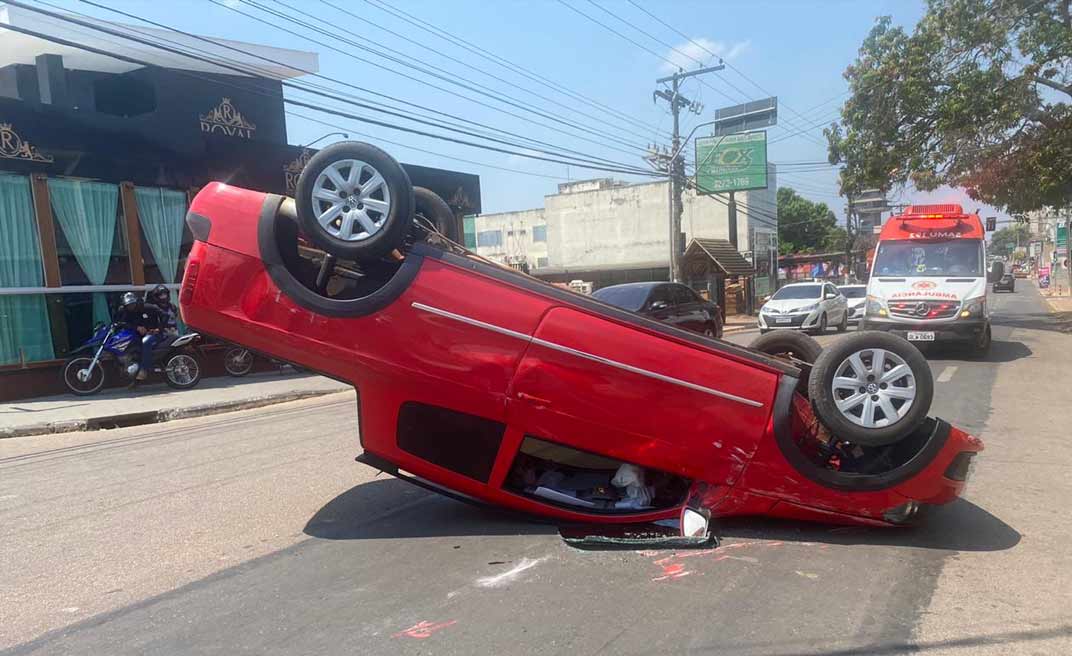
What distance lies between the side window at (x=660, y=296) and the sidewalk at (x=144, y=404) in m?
5.59

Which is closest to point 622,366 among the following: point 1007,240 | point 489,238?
point 489,238

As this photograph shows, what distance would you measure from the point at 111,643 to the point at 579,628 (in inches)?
86.2

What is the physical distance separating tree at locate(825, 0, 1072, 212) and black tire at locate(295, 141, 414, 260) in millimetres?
19113

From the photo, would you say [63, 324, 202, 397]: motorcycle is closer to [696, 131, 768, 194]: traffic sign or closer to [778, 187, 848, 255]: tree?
[696, 131, 768, 194]: traffic sign

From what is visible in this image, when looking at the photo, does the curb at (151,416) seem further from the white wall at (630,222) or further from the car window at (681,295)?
the white wall at (630,222)

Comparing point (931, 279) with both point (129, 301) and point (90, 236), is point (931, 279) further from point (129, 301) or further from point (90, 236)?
point (90, 236)

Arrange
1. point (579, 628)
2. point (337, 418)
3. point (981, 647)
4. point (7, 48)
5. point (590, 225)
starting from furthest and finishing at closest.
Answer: point (590, 225)
point (7, 48)
point (337, 418)
point (579, 628)
point (981, 647)

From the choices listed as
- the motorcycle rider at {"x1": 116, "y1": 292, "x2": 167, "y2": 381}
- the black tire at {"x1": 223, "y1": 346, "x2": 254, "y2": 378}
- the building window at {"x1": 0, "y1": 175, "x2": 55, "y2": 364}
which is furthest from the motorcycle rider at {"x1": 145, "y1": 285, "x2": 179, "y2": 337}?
the building window at {"x1": 0, "y1": 175, "x2": 55, "y2": 364}

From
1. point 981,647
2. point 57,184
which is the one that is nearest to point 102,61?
point 57,184

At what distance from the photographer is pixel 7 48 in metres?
19.0

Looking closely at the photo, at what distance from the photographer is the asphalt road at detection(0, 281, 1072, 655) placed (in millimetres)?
3461

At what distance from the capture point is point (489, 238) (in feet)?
193

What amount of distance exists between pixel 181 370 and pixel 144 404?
173cm

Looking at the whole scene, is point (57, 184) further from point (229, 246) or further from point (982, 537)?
point (982, 537)
